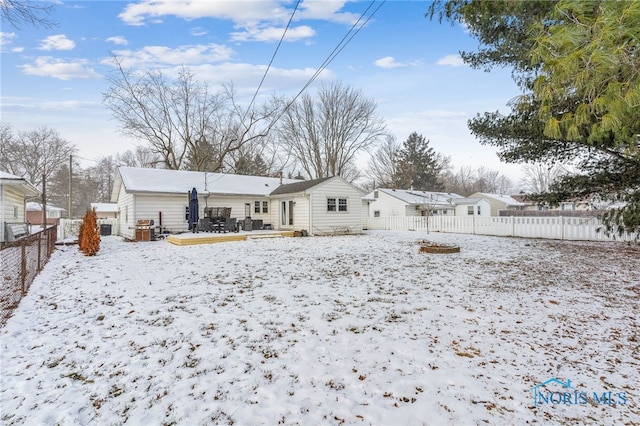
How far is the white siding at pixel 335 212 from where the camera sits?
611 inches

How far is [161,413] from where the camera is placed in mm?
2283

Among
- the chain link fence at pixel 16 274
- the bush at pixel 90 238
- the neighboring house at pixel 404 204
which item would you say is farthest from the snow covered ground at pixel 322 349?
the neighboring house at pixel 404 204

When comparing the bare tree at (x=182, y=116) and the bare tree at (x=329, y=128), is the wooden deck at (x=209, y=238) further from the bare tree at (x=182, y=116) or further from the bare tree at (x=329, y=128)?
the bare tree at (x=329, y=128)

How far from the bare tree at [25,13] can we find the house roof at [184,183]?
29.5 ft

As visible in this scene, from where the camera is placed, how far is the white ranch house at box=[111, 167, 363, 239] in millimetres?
14406

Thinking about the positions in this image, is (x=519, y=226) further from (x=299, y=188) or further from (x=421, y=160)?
(x=421, y=160)

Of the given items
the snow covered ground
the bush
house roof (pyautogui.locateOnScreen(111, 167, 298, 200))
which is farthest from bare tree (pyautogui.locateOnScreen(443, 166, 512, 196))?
the bush

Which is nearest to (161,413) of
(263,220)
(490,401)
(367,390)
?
(367,390)

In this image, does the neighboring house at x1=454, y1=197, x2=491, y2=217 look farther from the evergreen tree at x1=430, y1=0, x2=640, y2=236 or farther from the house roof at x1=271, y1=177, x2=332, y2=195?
the evergreen tree at x1=430, y1=0, x2=640, y2=236

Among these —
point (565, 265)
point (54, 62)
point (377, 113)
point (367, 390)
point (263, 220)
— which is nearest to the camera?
point (367, 390)

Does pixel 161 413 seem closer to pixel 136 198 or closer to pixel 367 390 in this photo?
pixel 367 390

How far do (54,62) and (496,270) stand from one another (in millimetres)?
16297

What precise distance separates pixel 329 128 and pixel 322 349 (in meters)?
27.2

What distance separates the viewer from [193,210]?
13.9 metres
